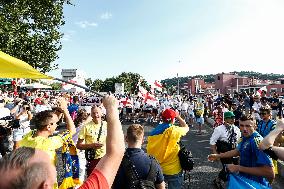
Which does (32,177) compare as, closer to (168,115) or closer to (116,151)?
(116,151)

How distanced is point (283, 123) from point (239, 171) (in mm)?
1035

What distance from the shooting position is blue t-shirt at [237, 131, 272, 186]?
404 centimetres

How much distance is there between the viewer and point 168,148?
518 cm

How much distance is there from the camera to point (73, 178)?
4.59 metres

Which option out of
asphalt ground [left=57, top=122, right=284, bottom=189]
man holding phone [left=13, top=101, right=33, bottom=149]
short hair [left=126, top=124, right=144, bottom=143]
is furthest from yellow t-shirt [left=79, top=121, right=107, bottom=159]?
man holding phone [left=13, top=101, right=33, bottom=149]

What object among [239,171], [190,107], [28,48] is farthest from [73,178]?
[28,48]

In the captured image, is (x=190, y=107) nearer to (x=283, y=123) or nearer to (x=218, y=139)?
(x=218, y=139)

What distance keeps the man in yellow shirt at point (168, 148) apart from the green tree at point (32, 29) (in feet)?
53.6

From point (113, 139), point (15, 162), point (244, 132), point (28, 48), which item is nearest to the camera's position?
point (15, 162)

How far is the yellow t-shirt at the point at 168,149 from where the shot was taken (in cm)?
518

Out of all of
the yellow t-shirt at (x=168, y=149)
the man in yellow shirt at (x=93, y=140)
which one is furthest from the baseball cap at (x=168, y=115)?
the man in yellow shirt at (x=93, y=140)

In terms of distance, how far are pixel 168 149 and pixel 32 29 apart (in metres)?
23.5

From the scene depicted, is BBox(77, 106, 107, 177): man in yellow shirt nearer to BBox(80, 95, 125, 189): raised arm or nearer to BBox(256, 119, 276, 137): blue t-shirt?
BBox(80, 95, 125, 189): raised arm

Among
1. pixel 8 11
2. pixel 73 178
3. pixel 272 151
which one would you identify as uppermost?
pixel 8 11
